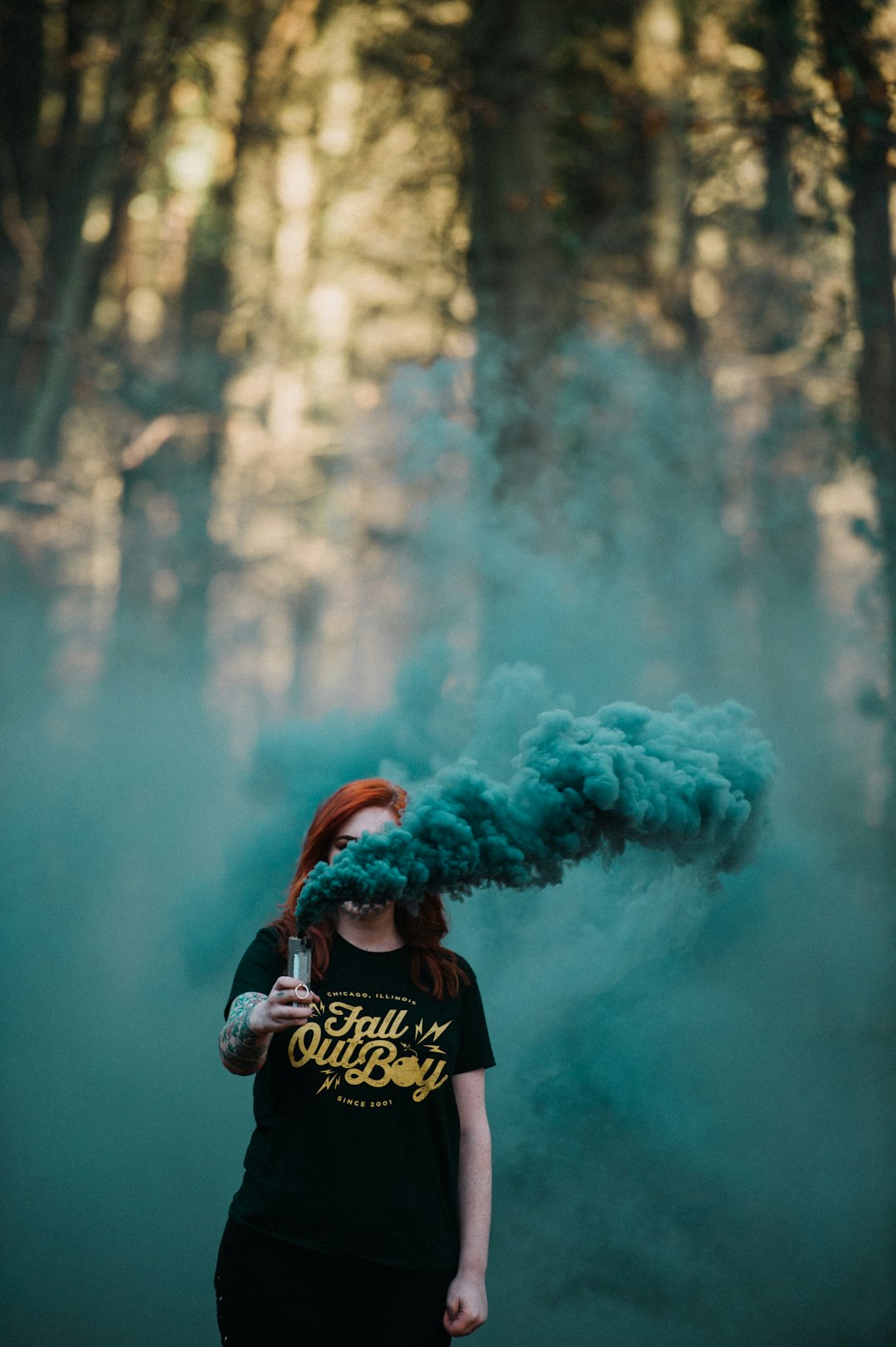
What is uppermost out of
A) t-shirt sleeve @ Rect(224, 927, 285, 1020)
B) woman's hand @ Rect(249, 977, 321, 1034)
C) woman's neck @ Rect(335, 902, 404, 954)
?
woman's neck @ Rect(335, 902, 404, 954)

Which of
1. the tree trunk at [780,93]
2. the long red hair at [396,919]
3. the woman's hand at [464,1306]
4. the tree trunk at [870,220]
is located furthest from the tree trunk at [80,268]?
the woman's hand at [464,1306]

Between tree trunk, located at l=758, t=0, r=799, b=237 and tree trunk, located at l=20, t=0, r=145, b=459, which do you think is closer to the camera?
tree trunk, located at l=758, t=0, r=799, b=237

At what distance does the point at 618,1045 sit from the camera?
289 cm

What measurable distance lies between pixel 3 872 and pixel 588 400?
9.36 feet

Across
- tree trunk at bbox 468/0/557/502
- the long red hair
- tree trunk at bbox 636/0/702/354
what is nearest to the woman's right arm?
the long red hair

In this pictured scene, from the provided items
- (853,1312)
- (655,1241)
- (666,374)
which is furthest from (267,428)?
(853,1312)

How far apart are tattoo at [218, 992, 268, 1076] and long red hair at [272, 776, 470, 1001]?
5.6 inches

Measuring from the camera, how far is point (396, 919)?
1.76m

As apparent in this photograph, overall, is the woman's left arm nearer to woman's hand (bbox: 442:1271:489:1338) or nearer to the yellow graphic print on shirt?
woman's hand (bbox: 442:1271:489:1338)

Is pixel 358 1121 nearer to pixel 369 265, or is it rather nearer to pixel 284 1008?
pixel 284 1008

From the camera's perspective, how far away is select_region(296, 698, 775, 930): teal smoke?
159 cm

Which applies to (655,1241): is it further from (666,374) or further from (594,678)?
(666,374)

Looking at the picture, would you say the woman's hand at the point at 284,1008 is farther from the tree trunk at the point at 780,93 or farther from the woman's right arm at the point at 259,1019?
the tree trunk at the point at 780,93

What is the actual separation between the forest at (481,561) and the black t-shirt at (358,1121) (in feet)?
2.66
